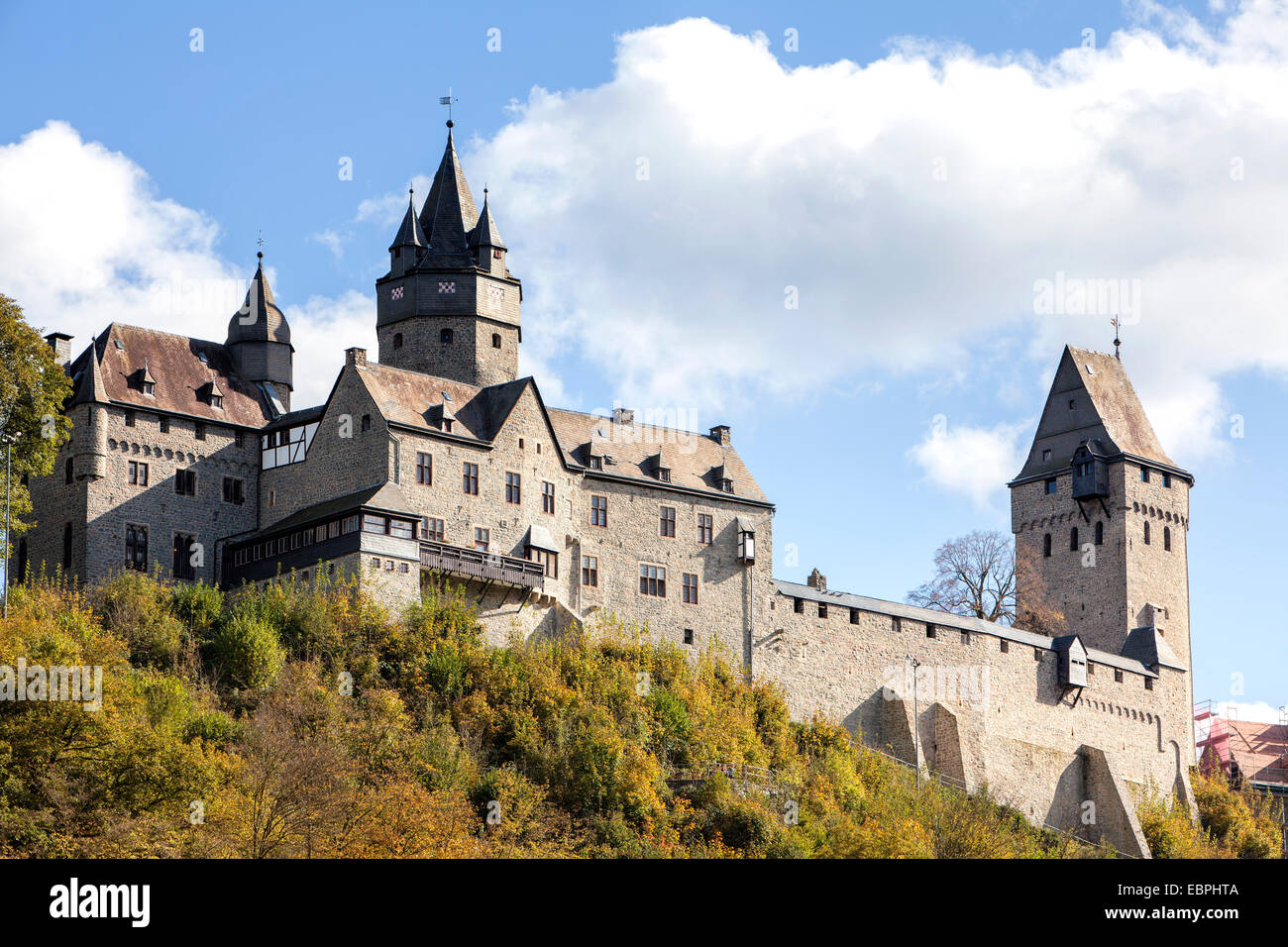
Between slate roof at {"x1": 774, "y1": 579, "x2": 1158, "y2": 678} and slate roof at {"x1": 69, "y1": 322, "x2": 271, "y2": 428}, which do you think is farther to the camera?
slate roof at {"x1": 774, "y1": 579, "x2": 1158, "y2": 678}

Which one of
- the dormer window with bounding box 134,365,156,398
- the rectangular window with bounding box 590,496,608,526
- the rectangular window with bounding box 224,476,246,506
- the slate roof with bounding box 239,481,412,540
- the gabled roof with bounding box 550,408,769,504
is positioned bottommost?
the slate roof with bounding box 239,481,412,540

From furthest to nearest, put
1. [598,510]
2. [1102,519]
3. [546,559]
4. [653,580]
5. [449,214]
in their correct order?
[1102,519], [449,214], [653,580], [598,510], [546,559]

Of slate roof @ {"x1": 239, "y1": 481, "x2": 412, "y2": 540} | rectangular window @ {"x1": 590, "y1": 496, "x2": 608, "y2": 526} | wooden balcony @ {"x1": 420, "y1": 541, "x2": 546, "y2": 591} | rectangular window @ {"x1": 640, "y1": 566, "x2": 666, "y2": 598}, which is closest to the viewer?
slate roof @ {"x1": 239, "y1": 481, "x2": 412, "y2": 540}

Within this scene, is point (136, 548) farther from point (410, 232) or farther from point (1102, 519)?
point (1102, 519)

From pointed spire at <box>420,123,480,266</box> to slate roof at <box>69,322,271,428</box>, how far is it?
7843 millimetres

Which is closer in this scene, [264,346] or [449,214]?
[264,346]

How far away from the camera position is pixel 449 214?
196 feet

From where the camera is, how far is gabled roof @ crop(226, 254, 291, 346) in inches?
2232

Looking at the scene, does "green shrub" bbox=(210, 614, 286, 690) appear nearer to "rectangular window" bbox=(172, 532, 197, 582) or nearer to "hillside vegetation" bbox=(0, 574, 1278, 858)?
"hillside vegetation" bbox=(0, 574, 1278, 858)

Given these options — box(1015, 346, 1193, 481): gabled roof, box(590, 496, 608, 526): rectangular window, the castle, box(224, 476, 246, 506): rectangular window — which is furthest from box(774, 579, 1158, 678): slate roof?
box(224, 476, 246, 506): rectangular window

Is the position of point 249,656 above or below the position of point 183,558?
below

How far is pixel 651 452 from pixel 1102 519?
83.3ft

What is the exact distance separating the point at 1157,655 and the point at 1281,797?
36.8 ft

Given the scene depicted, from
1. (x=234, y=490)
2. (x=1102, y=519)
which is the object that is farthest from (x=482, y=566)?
(x=1102, y=519)
